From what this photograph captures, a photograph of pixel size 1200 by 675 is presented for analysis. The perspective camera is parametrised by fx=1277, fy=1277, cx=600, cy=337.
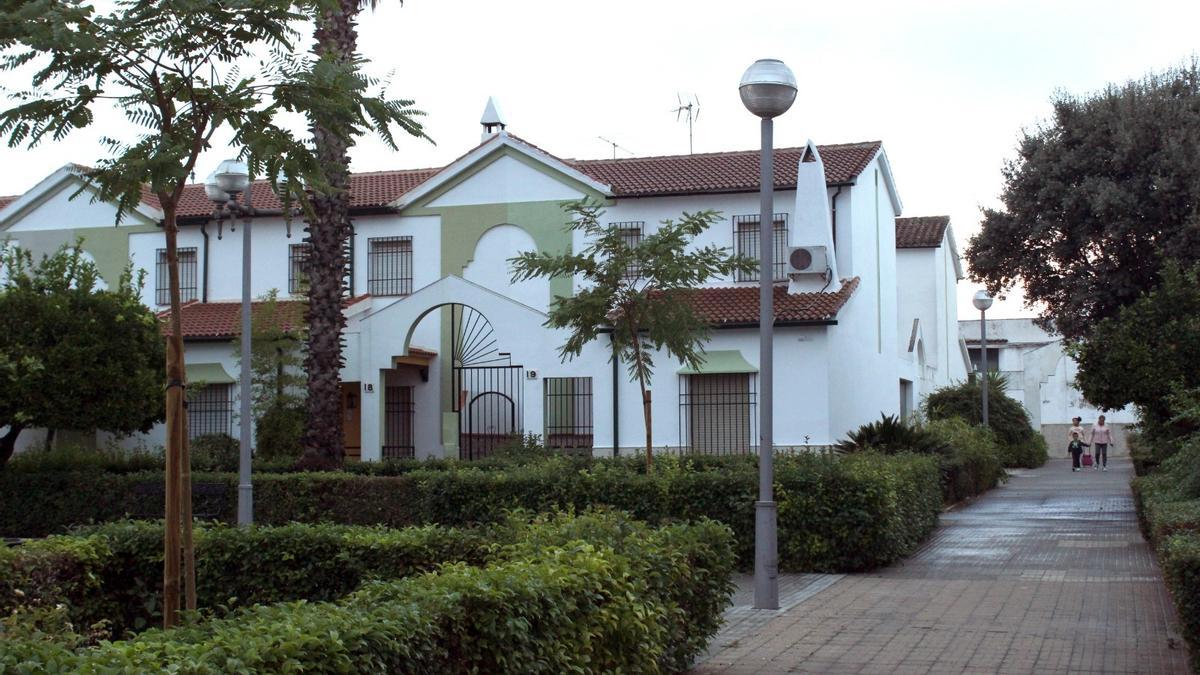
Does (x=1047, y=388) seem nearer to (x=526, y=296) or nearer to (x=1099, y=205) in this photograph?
(x=1099, y=205)

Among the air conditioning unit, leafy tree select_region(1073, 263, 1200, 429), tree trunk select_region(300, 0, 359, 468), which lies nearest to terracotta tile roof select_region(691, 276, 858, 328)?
the air conditioning unit

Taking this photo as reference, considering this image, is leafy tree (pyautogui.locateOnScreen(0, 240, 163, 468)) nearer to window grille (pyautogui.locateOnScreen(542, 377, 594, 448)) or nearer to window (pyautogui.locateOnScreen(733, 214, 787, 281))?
window grille (pyautogui.locateOnScreen(542, 377, 594, 448))

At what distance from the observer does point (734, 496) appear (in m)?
15.7

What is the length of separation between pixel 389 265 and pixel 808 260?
415 inches

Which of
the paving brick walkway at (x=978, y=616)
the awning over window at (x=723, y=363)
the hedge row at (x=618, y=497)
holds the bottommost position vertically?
the paving brick walkway at (x=978, y=616)

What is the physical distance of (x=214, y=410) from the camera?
99.1ft

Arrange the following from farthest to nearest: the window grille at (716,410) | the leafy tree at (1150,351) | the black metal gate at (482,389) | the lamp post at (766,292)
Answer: the black metal gate at (482,389)
the window grille at (716,410)
the leafy tree at (1150,351)
the lamp post at (766,292)

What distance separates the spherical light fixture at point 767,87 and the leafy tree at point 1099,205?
1607 cm

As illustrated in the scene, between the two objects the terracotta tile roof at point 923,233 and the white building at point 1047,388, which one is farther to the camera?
the white building at point 1047,388

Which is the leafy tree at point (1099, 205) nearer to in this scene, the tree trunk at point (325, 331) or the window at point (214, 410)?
the tree trunk at point (325, 331)

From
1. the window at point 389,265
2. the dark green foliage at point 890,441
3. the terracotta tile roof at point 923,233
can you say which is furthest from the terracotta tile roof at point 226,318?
the terracotta tile roof at point 923,233

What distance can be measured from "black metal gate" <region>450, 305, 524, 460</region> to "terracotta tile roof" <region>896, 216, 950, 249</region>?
61.6ft

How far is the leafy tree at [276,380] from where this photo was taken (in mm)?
28359

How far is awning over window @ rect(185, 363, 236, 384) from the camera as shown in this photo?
2964cm
